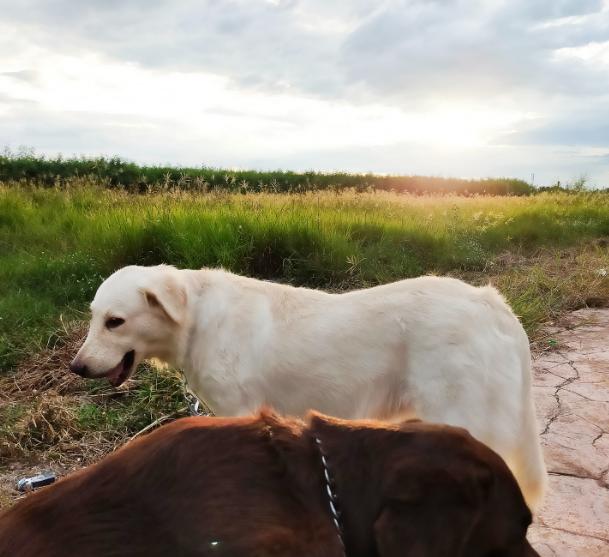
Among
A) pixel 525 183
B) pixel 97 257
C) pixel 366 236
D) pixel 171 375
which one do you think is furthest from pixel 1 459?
pixel 525 183

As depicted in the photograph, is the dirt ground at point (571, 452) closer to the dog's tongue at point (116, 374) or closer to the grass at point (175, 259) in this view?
the grass at point (175, 259)

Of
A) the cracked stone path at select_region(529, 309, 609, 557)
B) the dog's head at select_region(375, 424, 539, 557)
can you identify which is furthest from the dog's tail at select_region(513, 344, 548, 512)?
the dog's head at select_region(375, 424, 539, 557)

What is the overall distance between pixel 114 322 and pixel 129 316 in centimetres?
10

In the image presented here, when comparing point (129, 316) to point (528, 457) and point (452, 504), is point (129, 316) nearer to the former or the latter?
point (528, 457)

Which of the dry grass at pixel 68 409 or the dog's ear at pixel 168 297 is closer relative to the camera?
the dog's ear at pixel 168 297

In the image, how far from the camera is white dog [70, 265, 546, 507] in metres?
2.76

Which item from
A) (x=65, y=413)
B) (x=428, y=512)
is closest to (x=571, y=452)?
(x=428, y=512)

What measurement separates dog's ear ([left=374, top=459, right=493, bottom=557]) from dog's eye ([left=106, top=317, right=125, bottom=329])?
2307 millimetres

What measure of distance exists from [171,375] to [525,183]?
3970 cm

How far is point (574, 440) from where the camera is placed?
3.92m

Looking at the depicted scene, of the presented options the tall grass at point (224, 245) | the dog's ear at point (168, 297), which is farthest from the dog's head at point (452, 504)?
the tall grass at point (224, 245)

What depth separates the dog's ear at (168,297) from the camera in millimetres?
3299

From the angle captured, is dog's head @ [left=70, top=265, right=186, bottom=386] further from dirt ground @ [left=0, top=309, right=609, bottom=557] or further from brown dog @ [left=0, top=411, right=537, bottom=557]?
brown dog @ [left=0, top=411, right=537, bottom=557]

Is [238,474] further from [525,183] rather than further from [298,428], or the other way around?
[525,183]
